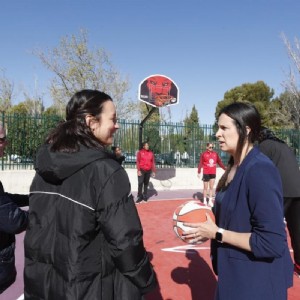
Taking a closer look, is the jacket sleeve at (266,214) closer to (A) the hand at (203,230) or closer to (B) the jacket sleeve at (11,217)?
(A) the hand at (203,230)

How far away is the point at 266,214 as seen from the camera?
179cm


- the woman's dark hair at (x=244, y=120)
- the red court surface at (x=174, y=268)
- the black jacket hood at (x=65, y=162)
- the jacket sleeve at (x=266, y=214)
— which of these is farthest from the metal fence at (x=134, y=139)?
the jacket sleeve at (x=266, y=214)

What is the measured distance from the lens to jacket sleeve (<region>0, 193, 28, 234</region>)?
2266mm

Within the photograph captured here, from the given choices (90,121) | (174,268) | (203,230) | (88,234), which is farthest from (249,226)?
(174,268)

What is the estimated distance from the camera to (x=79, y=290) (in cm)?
166

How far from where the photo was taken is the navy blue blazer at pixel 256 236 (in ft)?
5.92

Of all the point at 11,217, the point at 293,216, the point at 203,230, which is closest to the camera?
the point at 203,230

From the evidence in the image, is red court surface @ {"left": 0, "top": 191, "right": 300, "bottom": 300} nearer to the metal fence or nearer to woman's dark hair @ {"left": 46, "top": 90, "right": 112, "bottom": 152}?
woman's dark hair @ {"left": 46, "top": 90, "right": 112, "bottom": 152}

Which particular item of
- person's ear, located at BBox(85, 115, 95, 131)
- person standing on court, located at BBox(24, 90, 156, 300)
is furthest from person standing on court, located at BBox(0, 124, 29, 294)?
person's ear, located at BBox(85, 115, 95, 131)

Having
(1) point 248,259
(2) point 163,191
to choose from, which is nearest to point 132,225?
(1) point 248,259

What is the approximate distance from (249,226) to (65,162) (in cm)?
109

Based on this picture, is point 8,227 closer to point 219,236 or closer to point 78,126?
point 78,126

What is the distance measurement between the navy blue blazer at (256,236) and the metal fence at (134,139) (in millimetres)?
11512

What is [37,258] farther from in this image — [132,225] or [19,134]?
[19,134]
